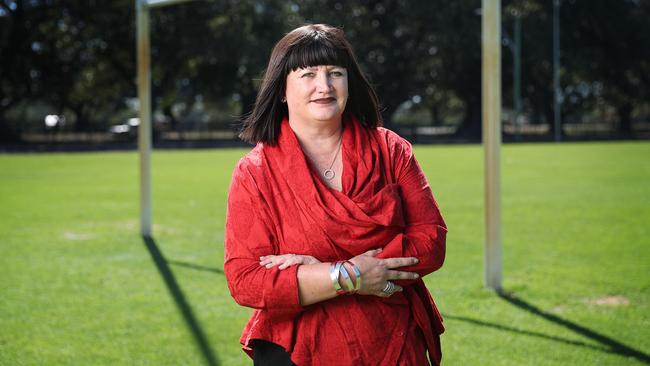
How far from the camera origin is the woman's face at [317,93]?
2.38 meters

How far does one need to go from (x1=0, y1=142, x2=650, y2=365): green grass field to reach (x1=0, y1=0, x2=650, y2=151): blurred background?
30.2 metres

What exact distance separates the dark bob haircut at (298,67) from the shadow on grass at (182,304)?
2380 millimetres

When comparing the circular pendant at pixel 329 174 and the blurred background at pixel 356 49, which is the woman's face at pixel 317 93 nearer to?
the circular pendant at pixel 329 174

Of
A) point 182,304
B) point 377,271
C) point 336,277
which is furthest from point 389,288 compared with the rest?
point 182,304

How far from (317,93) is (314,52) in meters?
0.13

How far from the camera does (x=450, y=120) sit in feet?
290

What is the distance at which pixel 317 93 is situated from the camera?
2.37m

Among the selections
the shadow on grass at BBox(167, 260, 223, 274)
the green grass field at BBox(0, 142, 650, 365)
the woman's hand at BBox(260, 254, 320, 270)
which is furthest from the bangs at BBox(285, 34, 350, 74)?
the shadow on grass at BBox(167, 260, 223, 274)

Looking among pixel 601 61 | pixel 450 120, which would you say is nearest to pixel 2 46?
pixel 601 61

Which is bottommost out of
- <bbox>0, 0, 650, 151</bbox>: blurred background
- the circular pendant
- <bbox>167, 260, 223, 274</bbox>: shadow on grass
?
<bbox>167, 260, 223, 274</bbox>: shadow on grass

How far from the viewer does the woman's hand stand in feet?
7.35

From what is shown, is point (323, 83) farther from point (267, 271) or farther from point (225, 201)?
point (225, 201)

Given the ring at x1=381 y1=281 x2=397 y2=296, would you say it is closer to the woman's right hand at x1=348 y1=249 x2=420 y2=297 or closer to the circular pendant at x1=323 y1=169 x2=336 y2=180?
the woman's right hand at x1=348 y1=249 x2=420 y2=297

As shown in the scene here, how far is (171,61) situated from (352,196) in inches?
1755
